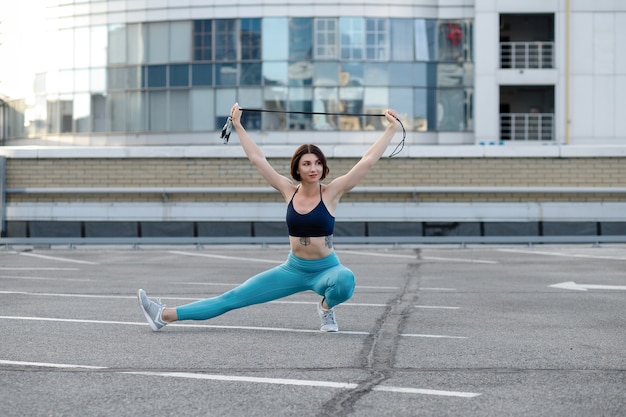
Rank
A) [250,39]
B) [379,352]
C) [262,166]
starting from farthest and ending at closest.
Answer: [250,39]
[262,166]
[379,352]

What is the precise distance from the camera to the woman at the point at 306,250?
28.7 feet

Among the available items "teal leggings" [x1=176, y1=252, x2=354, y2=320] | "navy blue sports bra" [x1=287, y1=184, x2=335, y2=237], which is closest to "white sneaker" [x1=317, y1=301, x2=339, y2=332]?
"teal leggings" [x1=176, y1=252, x2=354, y2=320]

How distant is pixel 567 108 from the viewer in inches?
1759

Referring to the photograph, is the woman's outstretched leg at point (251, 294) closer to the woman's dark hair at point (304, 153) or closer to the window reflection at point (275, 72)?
→ the woman's dark hair at point (304, 153)

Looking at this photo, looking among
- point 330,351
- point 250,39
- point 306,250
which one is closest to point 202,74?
Answer: point 250,39

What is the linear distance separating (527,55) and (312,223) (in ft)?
125

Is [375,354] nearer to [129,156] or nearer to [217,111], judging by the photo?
[129,156]

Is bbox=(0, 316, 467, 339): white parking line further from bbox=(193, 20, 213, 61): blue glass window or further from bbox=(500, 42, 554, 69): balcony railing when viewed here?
bbox=(500, 42, 554, 69): balcony railing

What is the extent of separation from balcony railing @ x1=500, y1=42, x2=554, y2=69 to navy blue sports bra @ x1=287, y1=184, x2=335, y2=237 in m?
37.8

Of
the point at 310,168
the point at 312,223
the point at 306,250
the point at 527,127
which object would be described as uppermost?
the point at 527,127

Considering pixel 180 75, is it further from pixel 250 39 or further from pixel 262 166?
pixel 262 166

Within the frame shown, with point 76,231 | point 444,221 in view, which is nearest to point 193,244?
point 76,231

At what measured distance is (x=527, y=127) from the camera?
4606cm

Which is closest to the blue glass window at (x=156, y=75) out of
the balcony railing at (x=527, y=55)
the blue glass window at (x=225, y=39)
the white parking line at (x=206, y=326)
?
the blue glass window at (x=225, y=39)
